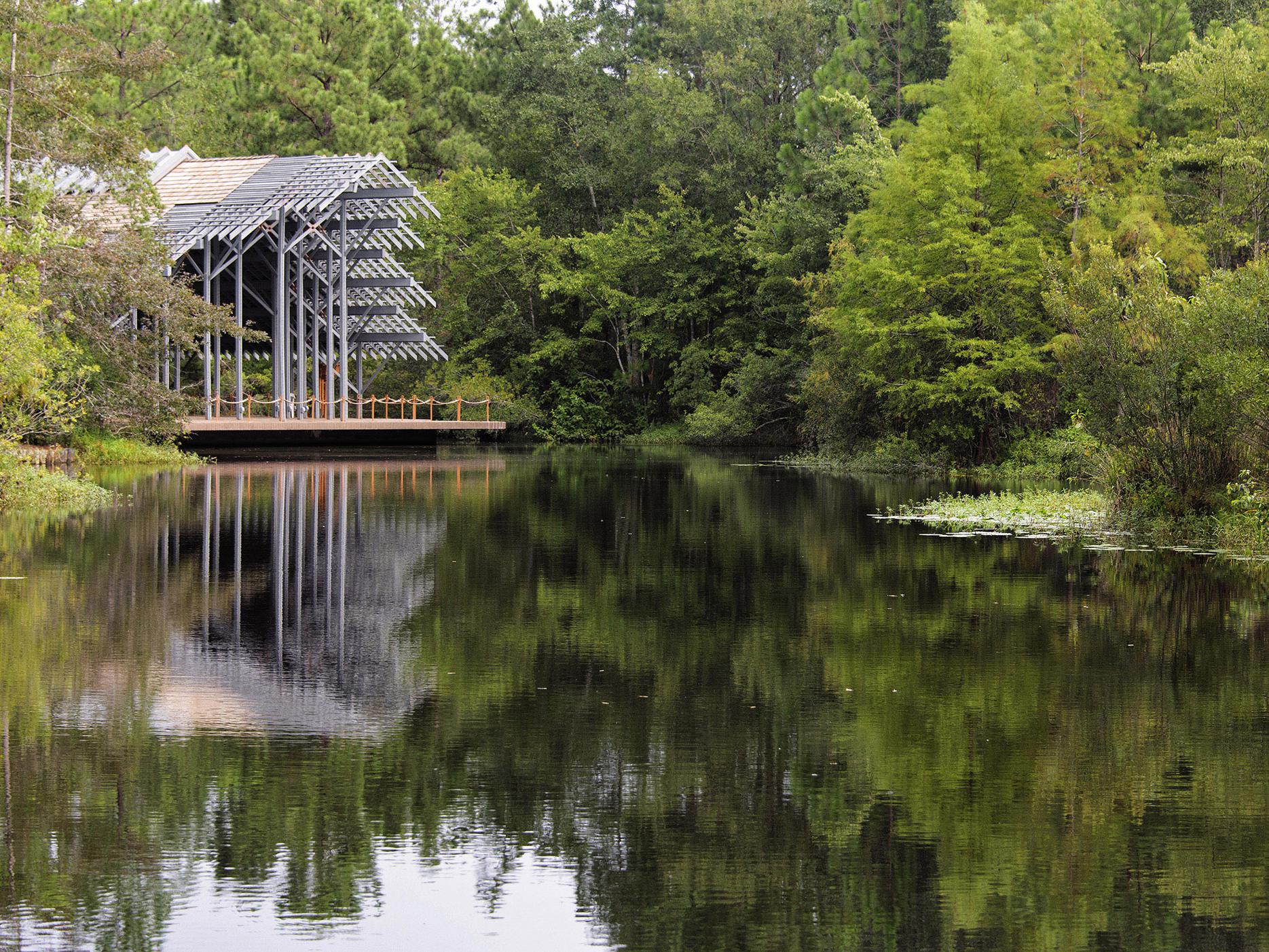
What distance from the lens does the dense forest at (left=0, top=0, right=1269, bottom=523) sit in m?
22.7

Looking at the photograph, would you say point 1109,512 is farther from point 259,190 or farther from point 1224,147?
point 259,190

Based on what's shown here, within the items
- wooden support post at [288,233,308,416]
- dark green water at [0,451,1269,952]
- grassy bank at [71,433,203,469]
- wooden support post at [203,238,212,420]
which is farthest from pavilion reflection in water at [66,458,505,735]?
wooden support post at [288,233,308,416]

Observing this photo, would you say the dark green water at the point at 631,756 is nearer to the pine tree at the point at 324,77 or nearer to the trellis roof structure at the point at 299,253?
the trellis roof structure at the point at 299,253

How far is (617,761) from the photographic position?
736 cm

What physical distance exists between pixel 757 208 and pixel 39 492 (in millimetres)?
41293

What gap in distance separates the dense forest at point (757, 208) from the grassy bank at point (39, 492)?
A: 2.43 ft

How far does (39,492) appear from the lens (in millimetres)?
22469

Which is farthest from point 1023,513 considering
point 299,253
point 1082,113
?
point 299,253

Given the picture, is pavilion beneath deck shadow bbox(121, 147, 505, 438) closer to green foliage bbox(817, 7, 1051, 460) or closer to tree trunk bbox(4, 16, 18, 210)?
tree trunk bbox(4, 16, 18, 210)

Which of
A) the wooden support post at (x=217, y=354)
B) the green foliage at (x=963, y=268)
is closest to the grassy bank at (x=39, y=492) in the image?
the wooden support post at (x=217, y=354)

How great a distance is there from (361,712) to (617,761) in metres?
1.77

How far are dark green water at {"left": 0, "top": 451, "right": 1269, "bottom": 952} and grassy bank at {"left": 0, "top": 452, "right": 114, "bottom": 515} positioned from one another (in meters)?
6.30

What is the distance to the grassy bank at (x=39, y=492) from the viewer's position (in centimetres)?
2156

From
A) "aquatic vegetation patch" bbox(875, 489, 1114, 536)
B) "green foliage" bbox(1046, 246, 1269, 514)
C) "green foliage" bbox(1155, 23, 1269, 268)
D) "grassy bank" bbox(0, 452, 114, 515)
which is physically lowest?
"aquatic vegetation patch" bbox(875, 489, 1114, 536)
